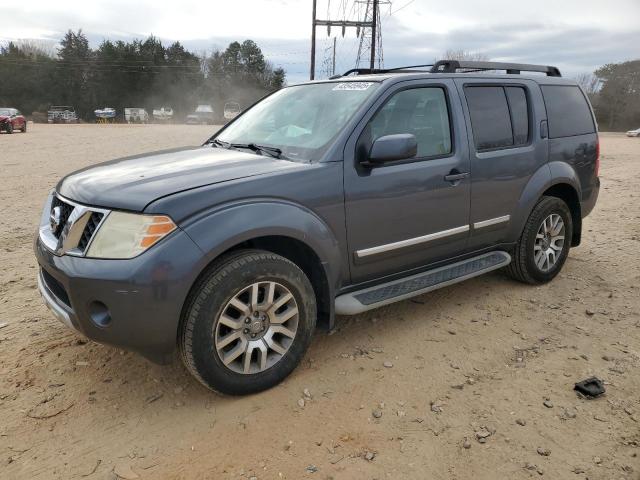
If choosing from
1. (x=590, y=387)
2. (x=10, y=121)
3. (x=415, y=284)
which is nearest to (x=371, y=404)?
(x=415, y=284)

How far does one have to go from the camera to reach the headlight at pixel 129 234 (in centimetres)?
253

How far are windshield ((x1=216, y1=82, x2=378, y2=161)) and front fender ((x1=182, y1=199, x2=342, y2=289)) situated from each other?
0.46m

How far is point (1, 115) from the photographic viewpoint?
2691 centimetres

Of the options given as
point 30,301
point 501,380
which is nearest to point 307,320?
point 501,380

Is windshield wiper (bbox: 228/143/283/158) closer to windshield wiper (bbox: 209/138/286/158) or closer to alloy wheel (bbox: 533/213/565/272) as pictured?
windshield wiper (bbox: 209/138/286/158)

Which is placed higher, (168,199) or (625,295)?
(168,199)

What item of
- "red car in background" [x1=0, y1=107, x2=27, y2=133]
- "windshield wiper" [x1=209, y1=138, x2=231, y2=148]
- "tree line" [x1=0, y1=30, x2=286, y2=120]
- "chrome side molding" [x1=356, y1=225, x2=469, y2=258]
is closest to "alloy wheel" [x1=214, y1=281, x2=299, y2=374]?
"chrome side molding" [x1=356, y1=225, x2=469, y2=258]

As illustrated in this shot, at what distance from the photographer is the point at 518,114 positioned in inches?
169

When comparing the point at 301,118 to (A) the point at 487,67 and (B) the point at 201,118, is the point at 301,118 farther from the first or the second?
(B) the point at 201,118

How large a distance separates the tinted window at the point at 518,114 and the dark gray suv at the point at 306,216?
0.02 metres

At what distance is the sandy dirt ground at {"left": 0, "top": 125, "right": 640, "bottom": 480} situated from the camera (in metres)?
2.43

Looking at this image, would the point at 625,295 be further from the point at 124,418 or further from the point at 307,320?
the point at 124,418

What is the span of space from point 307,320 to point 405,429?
84cm

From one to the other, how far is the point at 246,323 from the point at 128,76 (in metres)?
72.0
